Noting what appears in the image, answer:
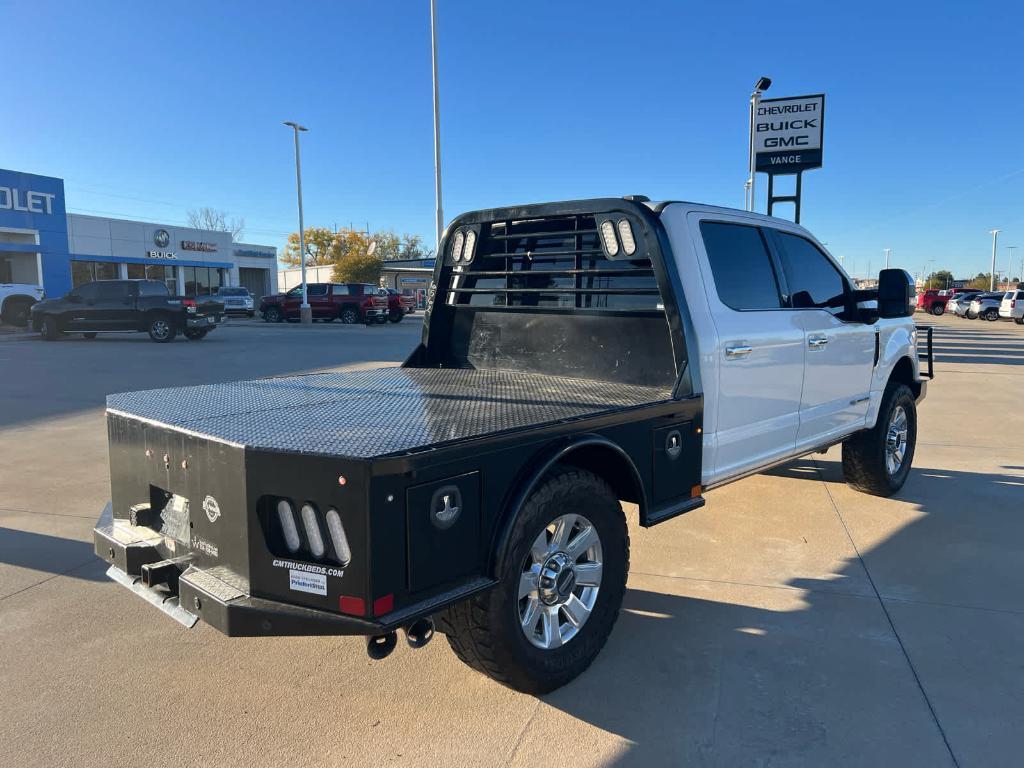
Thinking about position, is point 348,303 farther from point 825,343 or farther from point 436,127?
point 825,343

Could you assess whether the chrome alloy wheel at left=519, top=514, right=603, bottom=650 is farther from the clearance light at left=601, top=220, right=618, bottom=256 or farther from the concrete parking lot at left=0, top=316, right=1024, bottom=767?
the clearance light at left=601, top=220, right=618, bottom=256

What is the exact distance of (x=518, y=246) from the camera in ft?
15.4

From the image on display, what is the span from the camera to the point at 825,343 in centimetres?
484

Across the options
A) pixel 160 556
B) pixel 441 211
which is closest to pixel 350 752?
pixel 160 556

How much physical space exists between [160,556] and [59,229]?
35672 millimetres

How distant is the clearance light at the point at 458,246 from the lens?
4.88 meters

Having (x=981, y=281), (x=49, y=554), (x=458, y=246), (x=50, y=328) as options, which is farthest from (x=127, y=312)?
(x=981, y=281)

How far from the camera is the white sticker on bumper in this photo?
240 centimetres

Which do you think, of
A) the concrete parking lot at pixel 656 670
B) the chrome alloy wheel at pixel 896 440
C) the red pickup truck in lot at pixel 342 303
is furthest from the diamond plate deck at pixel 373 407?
the red pickup truck in lot at pixel 342 303

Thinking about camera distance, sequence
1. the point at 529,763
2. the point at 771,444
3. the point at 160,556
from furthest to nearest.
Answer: the point at 771,444 → the point at 160,556 → the point at 529,763

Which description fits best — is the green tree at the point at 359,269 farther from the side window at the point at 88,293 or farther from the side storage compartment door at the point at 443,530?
the side storage compartment door at the point at 443,530

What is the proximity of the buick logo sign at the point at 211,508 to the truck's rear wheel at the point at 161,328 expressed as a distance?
2078 cm

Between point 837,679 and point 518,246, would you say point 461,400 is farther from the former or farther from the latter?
point 837,679

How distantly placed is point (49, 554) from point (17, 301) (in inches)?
1053
